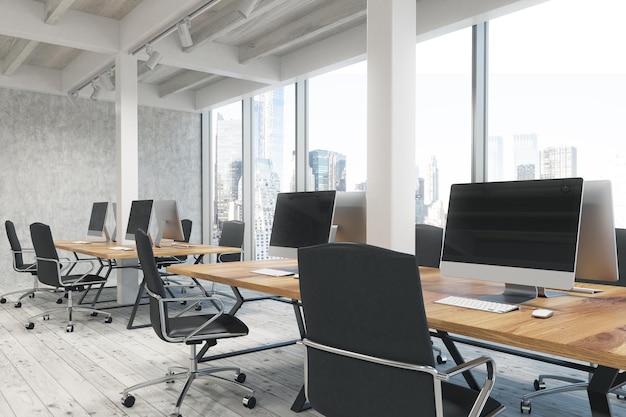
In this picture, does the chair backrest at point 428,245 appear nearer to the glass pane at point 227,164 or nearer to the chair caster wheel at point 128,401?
the chair caster wheel at point 128,401

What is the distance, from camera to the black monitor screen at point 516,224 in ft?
6.95

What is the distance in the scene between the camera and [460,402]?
174cm

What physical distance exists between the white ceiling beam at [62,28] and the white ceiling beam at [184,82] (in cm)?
186

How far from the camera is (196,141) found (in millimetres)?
9836

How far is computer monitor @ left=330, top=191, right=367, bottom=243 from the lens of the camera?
136 inches

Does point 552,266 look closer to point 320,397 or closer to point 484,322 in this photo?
point 484,322

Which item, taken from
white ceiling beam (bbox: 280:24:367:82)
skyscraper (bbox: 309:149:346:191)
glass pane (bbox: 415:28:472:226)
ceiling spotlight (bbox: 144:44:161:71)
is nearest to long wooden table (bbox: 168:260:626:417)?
glass pane (bbox: 415:28:472:226)

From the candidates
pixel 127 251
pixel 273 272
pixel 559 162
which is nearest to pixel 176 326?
pixel 273 272

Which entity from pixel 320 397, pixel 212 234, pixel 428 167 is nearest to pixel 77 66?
pixel 212 234

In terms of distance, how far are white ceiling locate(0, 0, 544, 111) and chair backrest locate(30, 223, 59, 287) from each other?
2.22 m

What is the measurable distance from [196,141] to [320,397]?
860cm

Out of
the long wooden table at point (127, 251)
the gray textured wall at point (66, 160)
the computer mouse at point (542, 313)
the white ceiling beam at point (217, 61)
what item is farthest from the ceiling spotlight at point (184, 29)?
the computer mouse at point (542, 313)

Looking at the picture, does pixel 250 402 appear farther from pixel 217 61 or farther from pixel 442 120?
pixel 217 61

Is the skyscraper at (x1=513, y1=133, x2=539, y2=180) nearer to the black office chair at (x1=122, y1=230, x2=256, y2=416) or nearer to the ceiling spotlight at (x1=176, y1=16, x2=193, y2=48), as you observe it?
the black office chair at (x1=122, y1=230, x2=256, y2=416)
